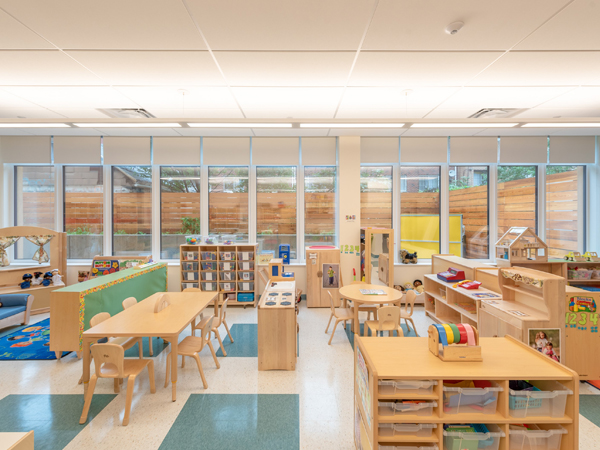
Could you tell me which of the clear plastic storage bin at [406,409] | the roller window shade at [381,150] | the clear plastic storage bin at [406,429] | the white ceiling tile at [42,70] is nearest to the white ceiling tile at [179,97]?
the white ceiling tile at [42,70]

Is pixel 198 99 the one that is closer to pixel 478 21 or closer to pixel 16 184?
pixel 478 21

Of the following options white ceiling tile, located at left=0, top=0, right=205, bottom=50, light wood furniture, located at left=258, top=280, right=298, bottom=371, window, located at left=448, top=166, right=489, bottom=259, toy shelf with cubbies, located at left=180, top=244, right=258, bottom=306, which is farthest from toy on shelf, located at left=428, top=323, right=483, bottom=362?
window, located at left=448, top=166, right=489, bottom=259

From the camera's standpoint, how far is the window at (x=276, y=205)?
24.0 feet

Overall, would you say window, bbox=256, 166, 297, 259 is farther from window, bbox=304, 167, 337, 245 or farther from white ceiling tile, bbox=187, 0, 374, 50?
white ceiling tile, bbox=187, 0, 374, 50

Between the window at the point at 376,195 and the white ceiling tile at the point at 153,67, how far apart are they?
4266 millimetres

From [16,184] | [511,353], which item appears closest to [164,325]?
[511,353]

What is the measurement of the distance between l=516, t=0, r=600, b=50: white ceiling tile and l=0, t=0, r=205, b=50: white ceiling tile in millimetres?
3326

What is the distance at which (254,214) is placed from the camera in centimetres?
734

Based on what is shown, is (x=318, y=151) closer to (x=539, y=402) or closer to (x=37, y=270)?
(x=539, y=402)

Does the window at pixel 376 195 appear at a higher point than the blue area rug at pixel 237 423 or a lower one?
higher

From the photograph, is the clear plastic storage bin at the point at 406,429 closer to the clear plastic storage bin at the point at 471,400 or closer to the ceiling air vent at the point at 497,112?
the clear plastic storage bin at the point at 471,400

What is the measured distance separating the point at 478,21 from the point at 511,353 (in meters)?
2.88

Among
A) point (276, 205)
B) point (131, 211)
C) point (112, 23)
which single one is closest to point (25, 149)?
point (131, 211)

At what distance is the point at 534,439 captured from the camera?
1979 millimetres
